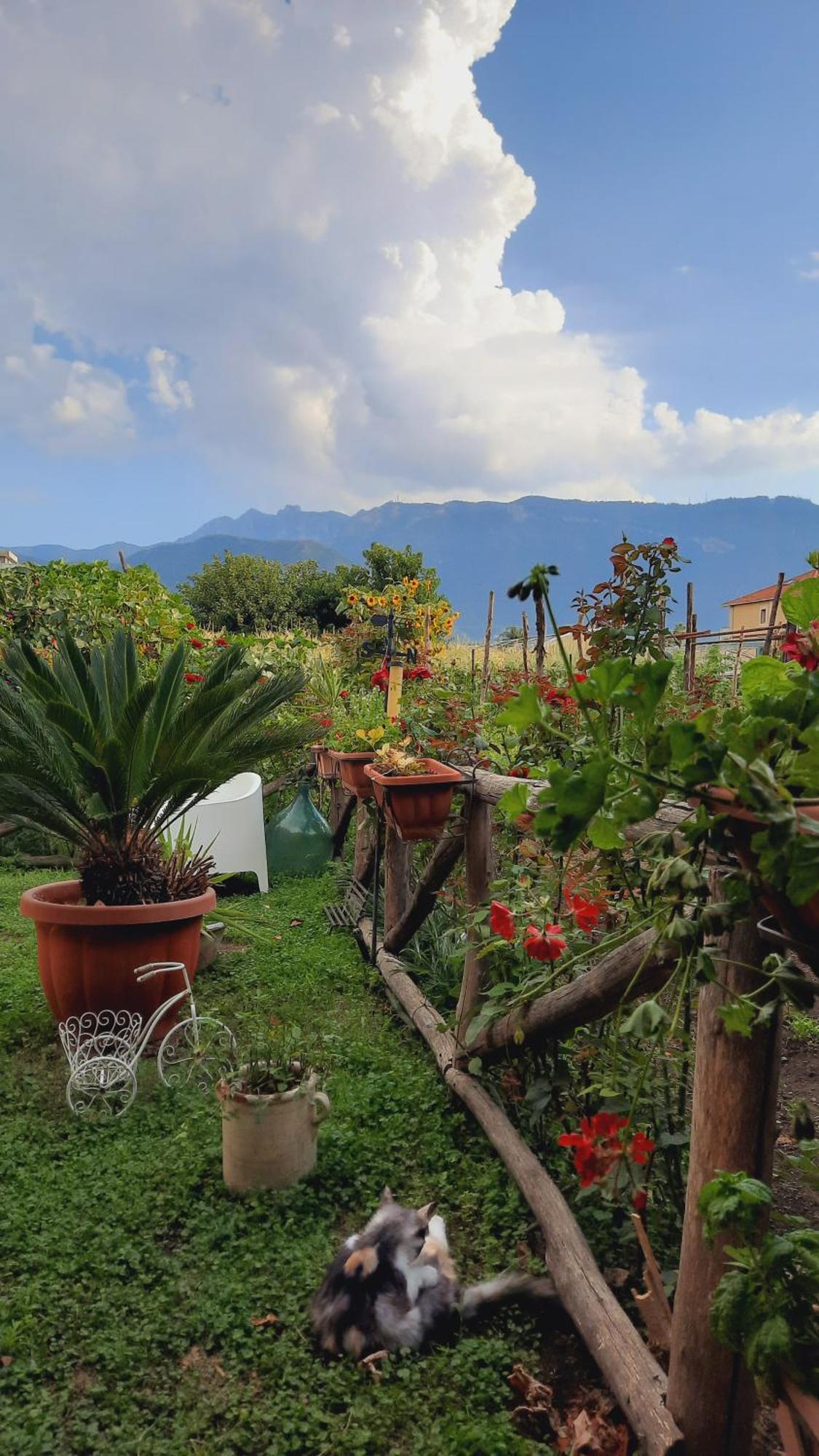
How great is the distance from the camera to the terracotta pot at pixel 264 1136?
2.13 meters

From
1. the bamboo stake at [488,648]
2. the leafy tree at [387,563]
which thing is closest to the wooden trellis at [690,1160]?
the bamboo stake at [488,648]

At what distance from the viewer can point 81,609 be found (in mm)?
7246

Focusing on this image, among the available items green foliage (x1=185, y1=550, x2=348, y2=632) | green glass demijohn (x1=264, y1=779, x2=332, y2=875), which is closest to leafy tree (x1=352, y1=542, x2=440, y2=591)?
green foliage (x1=185, y1=550, x2=348, y2=632)

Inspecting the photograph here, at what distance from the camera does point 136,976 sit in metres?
3.02

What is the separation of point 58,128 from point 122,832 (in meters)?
6.09

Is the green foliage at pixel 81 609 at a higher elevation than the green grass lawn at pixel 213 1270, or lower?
higher

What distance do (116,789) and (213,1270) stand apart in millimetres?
1596

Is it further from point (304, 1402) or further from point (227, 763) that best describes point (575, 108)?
point (304, 1402)

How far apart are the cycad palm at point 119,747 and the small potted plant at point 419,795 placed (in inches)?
27.8

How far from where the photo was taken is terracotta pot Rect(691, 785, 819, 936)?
691 mm

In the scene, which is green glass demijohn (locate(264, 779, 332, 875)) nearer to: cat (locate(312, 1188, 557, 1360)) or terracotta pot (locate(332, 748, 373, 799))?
terracotta pot (locate(332, 748, 373, 799))

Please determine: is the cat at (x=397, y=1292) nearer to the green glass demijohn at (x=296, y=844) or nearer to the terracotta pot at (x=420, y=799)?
Answer: the terracotta pot at (x=420, y=799)

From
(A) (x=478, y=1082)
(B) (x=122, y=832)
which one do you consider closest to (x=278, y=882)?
(B) (x=122, y=832)

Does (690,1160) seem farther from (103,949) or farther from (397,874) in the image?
(397,874)
